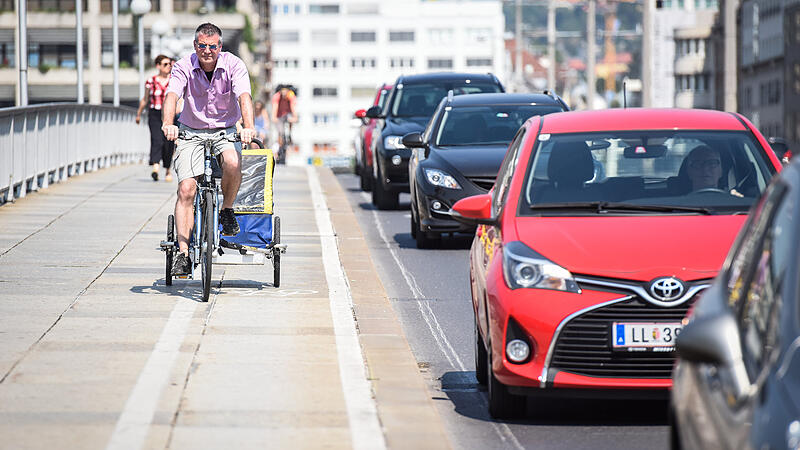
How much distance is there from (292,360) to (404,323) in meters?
2.66

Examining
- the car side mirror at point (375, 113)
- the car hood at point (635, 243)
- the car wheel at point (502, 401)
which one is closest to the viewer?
the car hood at point (635, 243)

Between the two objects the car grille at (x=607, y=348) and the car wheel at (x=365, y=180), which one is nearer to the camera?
the car grille at (x=607, y=348)

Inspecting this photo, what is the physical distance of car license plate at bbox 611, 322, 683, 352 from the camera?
7.11m

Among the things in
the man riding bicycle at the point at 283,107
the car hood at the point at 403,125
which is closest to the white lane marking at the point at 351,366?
the car hood at the point at 403,125

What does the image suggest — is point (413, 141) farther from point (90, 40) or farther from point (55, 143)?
point (90, 40)

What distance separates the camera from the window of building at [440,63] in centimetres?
17938

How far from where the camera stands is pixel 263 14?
438 ft

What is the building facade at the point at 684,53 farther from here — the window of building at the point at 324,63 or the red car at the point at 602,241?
the red car at the point at 602,241

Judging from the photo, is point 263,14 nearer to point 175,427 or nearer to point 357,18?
point 357,18

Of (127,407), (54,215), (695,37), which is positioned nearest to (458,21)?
(695,37)

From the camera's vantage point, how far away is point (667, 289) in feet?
23.3

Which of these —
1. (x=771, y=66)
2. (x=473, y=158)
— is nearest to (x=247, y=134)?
(x=473, y=158)

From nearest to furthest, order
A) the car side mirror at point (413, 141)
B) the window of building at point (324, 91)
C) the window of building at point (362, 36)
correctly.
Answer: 1. the car side mirror at point (413, 141)
2. the window of building at point (362, 36)
3. the window of building at point (324, 91)

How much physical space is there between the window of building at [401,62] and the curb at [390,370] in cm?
16789
